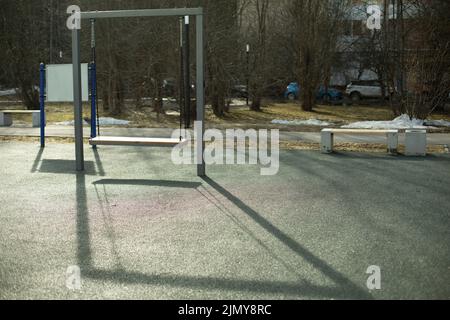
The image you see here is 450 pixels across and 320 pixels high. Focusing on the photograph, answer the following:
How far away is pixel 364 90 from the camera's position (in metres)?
35.0

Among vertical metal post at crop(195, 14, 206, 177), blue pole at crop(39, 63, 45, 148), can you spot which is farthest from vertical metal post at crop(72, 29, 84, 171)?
blue pole at crop(39, 63, 45, 148)

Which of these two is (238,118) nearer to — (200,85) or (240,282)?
(200,85)

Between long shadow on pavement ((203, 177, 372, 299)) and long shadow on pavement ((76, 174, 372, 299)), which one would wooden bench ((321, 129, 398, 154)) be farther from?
long shadow on pavement ((76, 174, 372, 299))

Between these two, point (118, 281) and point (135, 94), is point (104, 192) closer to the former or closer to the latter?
point (118, 281)

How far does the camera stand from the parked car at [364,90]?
34906 mm

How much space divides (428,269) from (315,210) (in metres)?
2.15

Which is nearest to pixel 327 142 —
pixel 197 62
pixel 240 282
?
pixel 197 62

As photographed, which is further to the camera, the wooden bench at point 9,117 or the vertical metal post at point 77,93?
the wooden bench at point 9,117

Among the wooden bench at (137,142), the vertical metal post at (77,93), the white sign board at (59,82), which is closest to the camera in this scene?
the wooden bench at (137,142)

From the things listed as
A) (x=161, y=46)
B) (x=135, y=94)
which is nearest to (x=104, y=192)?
(x=161, y=46)

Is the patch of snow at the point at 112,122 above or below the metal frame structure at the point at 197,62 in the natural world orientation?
below

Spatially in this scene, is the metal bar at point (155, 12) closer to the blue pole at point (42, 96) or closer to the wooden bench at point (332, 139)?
the blue pole at point (42, 96)

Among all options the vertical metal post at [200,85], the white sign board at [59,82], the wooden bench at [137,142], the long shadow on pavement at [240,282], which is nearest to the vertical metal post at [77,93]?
the wooden bench at [137,142]

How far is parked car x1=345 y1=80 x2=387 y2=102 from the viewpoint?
34.9 meters
